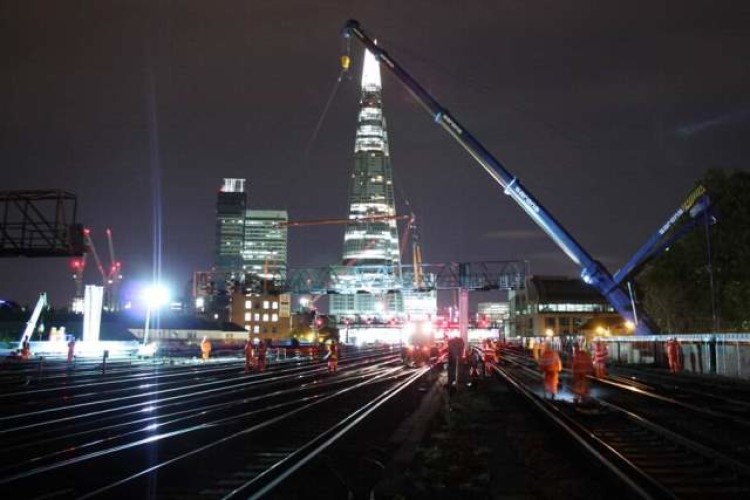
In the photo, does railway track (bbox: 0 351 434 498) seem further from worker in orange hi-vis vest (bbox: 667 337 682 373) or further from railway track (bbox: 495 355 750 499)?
worker in orange hi-vis vest (bbox: 667 337 682 373)

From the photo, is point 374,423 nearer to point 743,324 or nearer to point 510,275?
point 743,324

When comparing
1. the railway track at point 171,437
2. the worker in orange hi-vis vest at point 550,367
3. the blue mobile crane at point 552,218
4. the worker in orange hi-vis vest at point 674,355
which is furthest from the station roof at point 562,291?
the worker in orange hi-vis vest at point 550,367

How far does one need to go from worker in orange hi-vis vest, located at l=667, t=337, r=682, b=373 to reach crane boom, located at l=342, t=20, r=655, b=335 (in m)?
10.2

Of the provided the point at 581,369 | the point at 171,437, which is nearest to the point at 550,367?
the point at 581,369

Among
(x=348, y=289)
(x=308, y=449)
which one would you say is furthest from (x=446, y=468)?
(x=348, y=289)

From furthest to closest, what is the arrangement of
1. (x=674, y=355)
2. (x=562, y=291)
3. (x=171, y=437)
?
(x=562, y=291), (x=674, y=355), (x=171, y=437)

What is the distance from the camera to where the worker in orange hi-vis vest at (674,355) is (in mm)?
39125

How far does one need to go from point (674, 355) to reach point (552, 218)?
15293 mm

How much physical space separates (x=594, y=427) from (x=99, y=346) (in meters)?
43.2

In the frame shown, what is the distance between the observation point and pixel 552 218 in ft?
169

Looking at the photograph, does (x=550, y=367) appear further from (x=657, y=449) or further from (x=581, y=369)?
(x=657, y=449)

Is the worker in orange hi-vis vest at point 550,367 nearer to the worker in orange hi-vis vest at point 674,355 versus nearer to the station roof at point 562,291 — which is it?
the worker in orange hi-vis vest at point 674,355

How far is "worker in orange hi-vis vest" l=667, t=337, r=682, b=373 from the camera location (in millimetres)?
39125

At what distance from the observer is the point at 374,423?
18.1 meters
